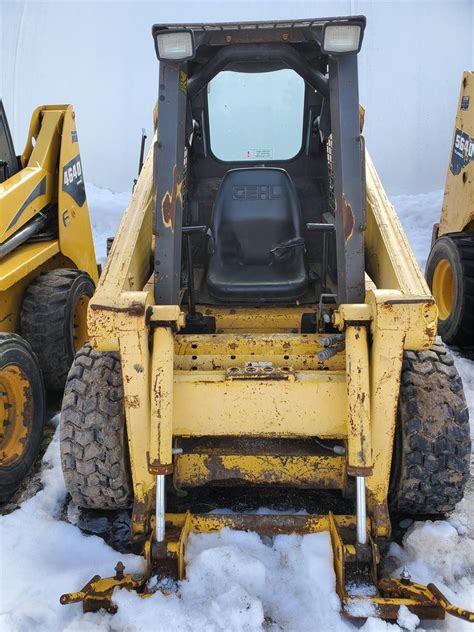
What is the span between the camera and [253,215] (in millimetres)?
3613

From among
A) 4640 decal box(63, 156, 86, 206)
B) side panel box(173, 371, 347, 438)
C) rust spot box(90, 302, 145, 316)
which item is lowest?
side panel box(173, 371, 347, 438)

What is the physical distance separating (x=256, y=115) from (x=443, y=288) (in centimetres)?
256

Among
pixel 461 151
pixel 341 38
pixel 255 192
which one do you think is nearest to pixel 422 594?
pixel 341 38

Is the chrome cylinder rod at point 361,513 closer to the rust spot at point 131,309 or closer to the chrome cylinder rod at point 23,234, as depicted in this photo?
the rust spot at point 131,309

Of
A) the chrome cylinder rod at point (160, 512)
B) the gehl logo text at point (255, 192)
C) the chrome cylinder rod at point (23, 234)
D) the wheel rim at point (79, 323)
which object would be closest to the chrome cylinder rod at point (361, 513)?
the chrome cylinder rod at point (160, 512)

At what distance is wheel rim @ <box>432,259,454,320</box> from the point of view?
5.32 metres

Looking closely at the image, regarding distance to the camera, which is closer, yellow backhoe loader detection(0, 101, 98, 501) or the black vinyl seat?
yellow backhoe loader detection(0, 101, 98, 501)

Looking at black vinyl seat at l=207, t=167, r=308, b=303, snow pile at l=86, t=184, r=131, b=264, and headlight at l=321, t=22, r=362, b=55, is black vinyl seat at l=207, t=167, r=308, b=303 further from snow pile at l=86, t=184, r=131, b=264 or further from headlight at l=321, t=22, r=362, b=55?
snow pile at l=86, t=184, r=131, b=264

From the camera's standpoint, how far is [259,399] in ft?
7.81

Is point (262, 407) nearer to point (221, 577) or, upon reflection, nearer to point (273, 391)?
point (273, 391)

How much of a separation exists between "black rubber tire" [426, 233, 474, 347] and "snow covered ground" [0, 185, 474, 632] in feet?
7.36

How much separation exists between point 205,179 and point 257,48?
1619 millimetres

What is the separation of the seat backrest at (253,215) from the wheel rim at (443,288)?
224 cm

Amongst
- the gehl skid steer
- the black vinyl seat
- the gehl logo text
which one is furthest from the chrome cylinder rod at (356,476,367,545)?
the gehl logo text
